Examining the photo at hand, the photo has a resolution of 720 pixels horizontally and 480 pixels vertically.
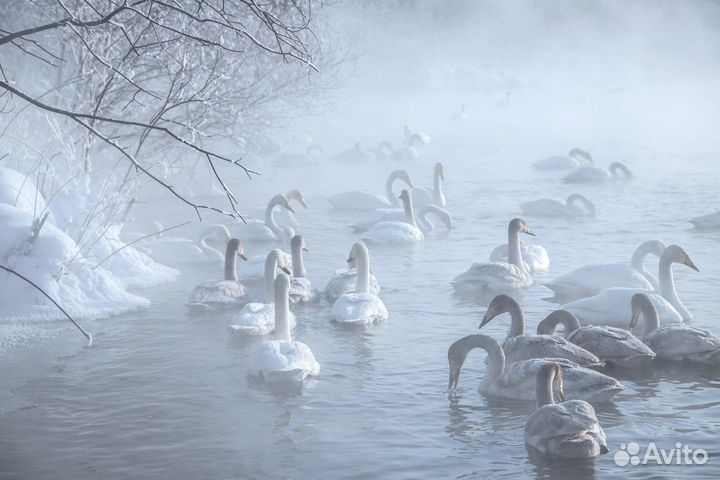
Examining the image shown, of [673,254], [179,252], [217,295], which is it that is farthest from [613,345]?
[179,252]

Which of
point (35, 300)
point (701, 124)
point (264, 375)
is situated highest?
point (701, 124)

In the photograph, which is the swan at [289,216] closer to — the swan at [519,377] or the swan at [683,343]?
the swan at [683,343]

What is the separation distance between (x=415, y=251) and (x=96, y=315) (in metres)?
5.51

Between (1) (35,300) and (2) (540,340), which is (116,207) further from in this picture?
(2) (540,340)

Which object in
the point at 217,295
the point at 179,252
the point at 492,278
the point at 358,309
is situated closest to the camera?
the point at 358,309

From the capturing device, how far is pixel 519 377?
8.24 meters

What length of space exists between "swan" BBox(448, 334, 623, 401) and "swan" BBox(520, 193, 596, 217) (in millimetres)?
9956

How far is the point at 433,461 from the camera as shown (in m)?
7.14

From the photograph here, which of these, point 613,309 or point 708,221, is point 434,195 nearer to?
point 708,221

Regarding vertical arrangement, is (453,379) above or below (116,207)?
below

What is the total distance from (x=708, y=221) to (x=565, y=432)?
10374 millimetres

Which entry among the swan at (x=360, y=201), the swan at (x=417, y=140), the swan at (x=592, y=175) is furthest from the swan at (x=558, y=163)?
the swan at (x=360, y=201)

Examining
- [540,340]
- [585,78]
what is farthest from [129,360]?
[585,78]

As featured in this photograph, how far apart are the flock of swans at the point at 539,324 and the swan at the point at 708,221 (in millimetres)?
3630
